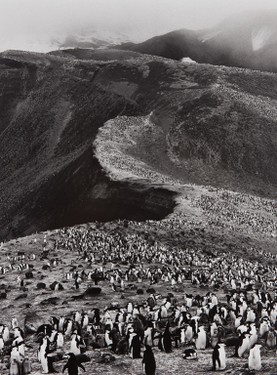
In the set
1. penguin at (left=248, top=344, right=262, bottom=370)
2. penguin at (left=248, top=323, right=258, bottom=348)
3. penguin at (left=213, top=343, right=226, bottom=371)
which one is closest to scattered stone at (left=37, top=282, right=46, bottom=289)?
penguin at (left=248, top=323, right=258, bottom=348)

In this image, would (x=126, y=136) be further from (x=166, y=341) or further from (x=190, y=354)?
(x=190, y=354)

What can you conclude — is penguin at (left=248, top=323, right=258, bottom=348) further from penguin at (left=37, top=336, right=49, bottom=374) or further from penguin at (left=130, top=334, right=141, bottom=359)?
penguin at (left=37, top=336, right=49, bottom=374)

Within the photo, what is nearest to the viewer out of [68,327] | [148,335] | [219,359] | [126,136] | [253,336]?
[219,359]

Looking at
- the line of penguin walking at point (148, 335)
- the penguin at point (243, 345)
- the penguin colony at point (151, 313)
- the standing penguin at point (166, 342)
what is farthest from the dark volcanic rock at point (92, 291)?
the penguin at point (243, 345)

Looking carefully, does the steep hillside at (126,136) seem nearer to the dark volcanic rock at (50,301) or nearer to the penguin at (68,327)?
the dark volcanic rock at (50,301)

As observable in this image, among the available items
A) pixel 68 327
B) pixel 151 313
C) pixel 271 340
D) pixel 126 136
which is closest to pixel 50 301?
pixel 68 327

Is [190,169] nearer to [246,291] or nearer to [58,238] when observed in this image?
[58,238]
